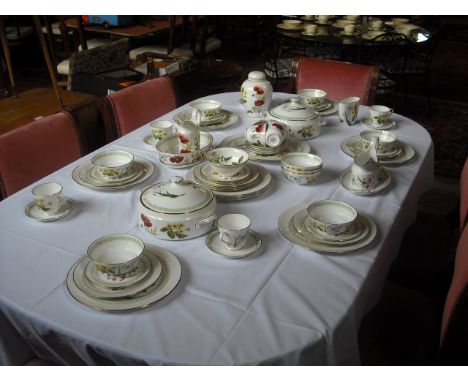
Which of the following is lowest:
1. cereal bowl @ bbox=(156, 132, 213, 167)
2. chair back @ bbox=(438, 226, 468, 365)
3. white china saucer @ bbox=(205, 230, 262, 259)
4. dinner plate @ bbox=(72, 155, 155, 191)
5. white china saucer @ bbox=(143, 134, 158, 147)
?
chair back @ bbox=(438, 226, 468, 365)

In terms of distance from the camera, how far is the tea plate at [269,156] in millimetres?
1249

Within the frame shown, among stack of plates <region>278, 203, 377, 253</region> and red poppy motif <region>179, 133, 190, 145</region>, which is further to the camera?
red poppy motif <region>179, 133, 190, 145</region>

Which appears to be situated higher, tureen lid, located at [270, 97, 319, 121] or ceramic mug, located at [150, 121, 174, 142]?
tureen lid, located at [270, 97, 319, 121]

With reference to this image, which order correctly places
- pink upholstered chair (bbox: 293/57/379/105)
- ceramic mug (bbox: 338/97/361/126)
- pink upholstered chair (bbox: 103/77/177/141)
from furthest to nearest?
pink upholstered chair (bbox: 293/57/379/105) → pink upholstered chair (bbox: 103/77/177/141) → ceramic mug (bbox: 338/97/361/126)

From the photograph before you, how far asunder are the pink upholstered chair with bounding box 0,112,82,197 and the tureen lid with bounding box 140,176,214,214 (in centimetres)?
48

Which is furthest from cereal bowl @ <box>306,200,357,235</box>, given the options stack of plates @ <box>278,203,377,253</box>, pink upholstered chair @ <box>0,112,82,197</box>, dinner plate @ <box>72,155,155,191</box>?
pink upholstered chair @ <box>0,112,82,197</box>

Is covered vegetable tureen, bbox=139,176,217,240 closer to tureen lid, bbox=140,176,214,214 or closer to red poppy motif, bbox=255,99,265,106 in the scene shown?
tureen lid, bbox=140,176,214,214

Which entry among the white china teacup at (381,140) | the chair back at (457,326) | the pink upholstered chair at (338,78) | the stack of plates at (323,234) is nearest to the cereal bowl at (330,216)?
the stack of plates at (323,234)

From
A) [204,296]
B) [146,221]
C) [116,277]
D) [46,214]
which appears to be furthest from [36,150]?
[204,296]

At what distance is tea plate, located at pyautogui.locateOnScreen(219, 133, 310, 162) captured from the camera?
1.25 m

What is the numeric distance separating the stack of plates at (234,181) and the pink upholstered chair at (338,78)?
87cm

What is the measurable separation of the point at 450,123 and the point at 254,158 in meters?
2.34

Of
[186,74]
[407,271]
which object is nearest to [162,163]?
[407,271]
